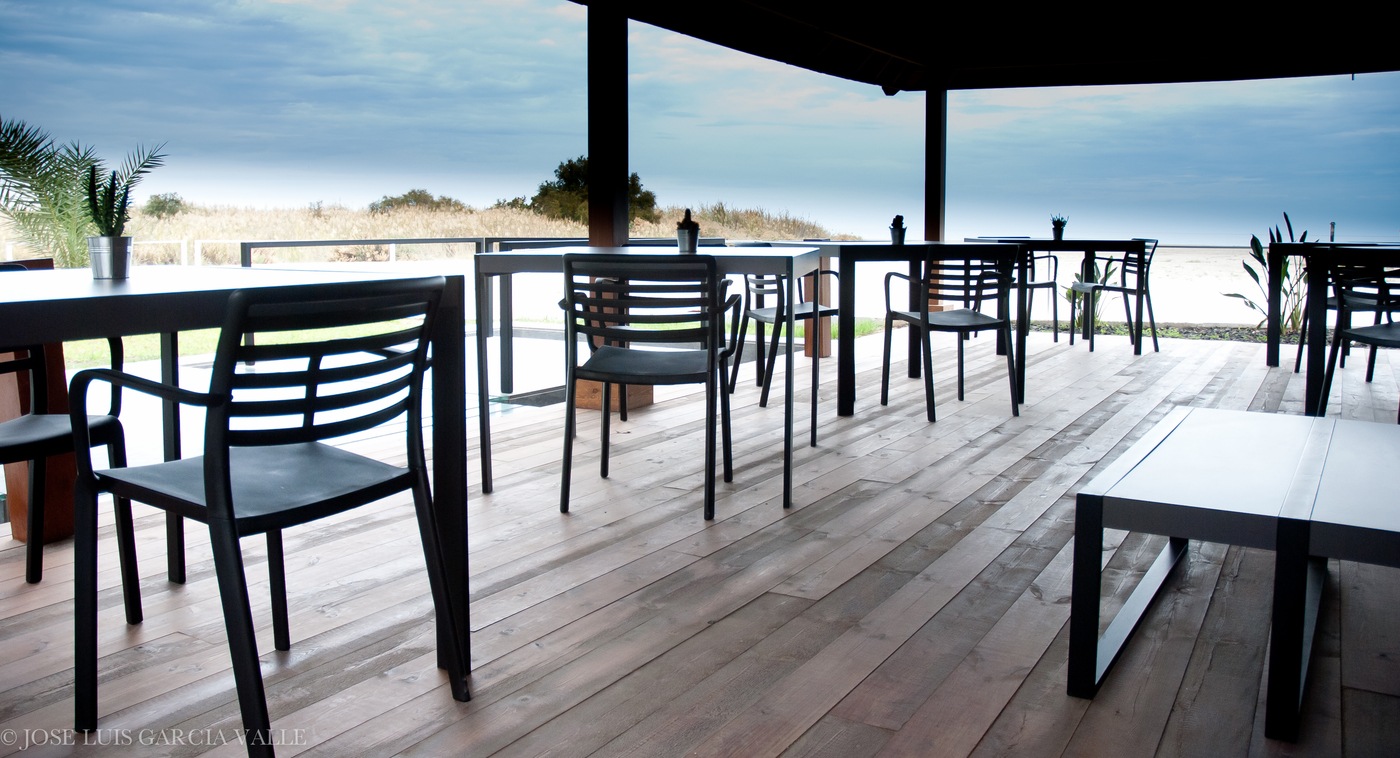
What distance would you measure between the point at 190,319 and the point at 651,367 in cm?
165

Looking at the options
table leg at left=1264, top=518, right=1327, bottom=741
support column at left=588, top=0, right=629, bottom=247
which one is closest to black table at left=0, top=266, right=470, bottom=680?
table leg at left=1264, top=518, right=1327, bottom=741

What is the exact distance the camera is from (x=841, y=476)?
134 inches

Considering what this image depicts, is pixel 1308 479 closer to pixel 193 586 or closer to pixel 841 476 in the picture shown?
pixel 841 476

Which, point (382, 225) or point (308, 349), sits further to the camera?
point (382, 225)

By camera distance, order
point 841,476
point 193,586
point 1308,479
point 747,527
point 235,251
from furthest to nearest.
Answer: point 235,251 → point 841,476 → point 747,527 → point 193,586 → point 1308,479

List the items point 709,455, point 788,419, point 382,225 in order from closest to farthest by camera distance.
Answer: point 709,455 < point 788,419 < point 382,225

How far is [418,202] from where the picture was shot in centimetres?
1416

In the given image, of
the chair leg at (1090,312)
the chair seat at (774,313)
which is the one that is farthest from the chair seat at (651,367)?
the chair leg at (1090,312)

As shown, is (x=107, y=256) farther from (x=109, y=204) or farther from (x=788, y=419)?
(x=788, y=419)

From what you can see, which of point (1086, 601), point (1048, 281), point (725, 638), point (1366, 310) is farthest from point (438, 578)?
point (1048, 281)

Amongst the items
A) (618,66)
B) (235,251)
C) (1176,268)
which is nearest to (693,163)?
(235,251)

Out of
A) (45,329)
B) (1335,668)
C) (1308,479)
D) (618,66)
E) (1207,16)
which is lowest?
(1335,668)

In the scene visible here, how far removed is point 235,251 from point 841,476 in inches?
493

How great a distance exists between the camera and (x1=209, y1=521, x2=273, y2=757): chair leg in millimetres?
1346
